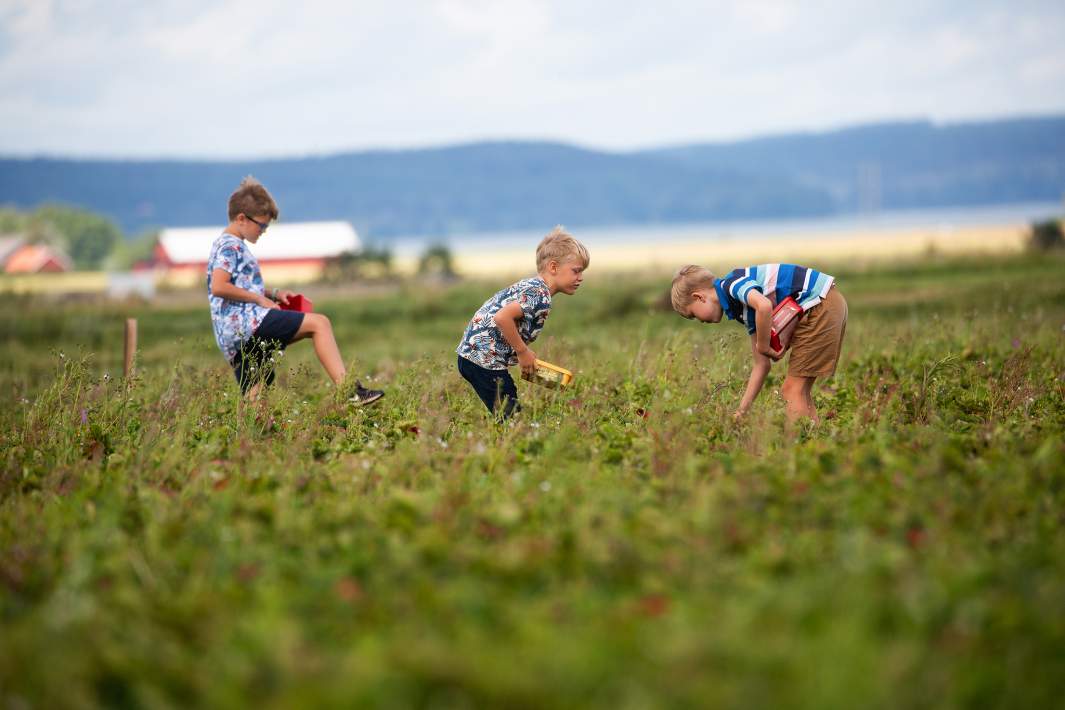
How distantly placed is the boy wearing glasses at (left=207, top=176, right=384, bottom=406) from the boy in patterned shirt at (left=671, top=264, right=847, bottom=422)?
2497 mm

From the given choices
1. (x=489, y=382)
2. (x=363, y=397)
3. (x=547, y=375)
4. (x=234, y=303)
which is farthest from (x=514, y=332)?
(x=234, y=303)

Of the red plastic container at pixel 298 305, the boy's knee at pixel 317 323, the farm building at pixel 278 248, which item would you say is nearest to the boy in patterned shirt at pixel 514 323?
the boy's knee at pixel 317 323

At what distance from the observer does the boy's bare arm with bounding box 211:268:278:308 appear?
767cm

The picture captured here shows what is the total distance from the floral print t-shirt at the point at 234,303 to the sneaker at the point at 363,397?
0.92m

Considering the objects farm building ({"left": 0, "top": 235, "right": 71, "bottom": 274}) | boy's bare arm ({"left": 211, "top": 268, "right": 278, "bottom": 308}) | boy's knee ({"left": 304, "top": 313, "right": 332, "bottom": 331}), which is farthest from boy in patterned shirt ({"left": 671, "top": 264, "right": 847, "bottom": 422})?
farm building ({"left": 0, "top": 235, "right": 71, "bottom": 274})

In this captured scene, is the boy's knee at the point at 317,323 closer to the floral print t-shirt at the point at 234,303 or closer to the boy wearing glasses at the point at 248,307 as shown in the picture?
the boy wearing glasses at the point at 248,307

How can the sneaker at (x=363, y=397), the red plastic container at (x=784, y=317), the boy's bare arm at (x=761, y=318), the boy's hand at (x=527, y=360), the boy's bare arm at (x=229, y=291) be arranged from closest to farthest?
the boy's bare arm at (x=761, y=318)
the boy's hand at (x=527, y=360)
the red plastic container at (x=784, y=317)
the sneaker at (x=363, y=397)
the boy's bare arm at (x=229, y=291)

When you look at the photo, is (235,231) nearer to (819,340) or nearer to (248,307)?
(248,307)

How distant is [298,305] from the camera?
26.8 ft

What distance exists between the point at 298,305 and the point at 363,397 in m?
1.09

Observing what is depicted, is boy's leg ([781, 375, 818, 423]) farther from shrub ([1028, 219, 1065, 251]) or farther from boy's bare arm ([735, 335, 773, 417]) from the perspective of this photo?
shrub ([1028, 219, 1065, 251])

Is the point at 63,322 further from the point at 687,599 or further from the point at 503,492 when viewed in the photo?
the point at 687,599

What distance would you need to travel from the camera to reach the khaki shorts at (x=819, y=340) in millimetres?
7145

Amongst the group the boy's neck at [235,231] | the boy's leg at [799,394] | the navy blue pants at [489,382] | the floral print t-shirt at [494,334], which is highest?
the boy's neck at [235,231]
